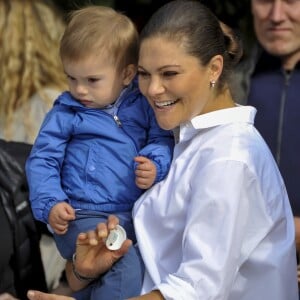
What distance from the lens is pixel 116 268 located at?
8.27ft

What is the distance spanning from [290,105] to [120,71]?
90 centimetres

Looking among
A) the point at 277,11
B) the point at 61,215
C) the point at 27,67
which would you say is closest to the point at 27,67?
the point at 27,67

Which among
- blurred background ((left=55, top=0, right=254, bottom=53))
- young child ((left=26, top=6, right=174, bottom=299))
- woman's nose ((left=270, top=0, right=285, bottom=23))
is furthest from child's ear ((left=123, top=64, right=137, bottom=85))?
blurred background ((left=55, top=0, right=254, bottom=53))

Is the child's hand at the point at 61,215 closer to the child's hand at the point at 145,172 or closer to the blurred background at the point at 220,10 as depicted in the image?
the child's hand at the point at 145,172

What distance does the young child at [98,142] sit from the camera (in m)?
2.52

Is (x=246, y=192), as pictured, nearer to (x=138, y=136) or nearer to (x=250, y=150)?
(x=250, y=150)

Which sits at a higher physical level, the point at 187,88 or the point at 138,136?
the point at 187,88

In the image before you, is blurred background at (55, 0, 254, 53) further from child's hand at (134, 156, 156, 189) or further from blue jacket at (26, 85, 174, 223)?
child's hand at (134, 156, 156, 189)

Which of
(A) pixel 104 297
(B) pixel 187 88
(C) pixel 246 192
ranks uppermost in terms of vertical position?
(B) pixel 187 88

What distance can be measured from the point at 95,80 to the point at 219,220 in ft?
1.84

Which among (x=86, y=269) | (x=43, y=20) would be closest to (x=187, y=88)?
(x=86, y=269)

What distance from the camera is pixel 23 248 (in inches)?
127

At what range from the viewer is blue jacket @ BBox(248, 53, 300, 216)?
318 cm

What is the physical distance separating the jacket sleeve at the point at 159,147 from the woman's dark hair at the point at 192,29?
22 centimetres
